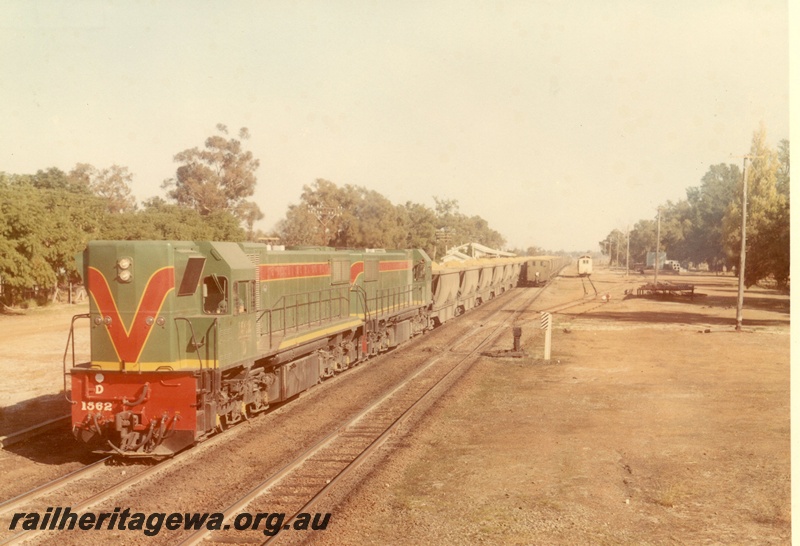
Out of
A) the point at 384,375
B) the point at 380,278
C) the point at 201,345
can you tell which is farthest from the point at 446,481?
the point at 380,278

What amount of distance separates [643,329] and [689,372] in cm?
1228

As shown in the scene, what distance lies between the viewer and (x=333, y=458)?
11.9 meters

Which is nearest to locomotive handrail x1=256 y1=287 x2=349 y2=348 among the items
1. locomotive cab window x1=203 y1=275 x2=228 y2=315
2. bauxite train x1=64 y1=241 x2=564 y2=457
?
bauxite train x1=64 y1=241 x2=564 y2=457

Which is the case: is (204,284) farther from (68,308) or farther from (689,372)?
(68,308)

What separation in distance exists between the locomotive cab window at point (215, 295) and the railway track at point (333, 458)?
3.03m

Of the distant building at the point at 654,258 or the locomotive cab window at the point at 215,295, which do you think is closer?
the locomotive cab window at the point at 215,295

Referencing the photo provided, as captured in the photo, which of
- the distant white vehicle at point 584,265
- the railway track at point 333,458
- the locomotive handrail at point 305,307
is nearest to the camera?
the railway track at point 333,458

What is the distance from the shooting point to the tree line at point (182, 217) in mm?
36781

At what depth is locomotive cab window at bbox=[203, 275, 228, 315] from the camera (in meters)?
12.2

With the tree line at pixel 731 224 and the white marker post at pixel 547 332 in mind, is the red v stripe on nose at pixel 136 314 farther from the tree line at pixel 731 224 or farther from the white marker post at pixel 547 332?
the tree line at pixel 731 224

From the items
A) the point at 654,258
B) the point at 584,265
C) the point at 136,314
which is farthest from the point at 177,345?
the point at 654,258

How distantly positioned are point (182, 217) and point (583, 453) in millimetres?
48184

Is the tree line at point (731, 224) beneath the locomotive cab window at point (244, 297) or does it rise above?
above
